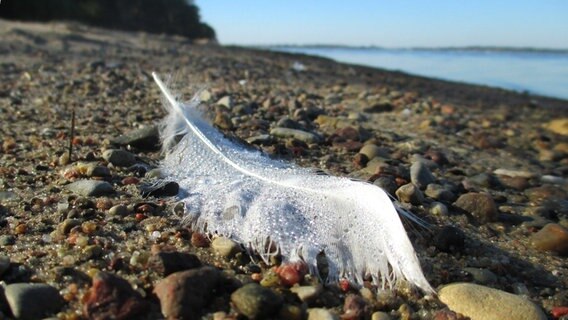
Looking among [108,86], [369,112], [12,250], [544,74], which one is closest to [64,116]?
[108,86]

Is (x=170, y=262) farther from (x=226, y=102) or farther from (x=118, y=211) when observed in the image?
(x=226, y=102)

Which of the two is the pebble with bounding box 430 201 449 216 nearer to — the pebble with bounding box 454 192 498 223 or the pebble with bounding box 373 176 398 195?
the pebble with bounding box 454 192 498 223

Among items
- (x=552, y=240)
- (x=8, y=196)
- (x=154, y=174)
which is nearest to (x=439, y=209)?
(x=552, y=240)

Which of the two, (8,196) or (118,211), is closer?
(118,211)

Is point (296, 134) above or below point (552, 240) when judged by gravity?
above

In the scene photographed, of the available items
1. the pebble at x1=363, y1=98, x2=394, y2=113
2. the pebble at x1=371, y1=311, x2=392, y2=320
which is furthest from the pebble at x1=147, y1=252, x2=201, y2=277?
the pebble at x1=363, y1=98, x2=394, y2=113

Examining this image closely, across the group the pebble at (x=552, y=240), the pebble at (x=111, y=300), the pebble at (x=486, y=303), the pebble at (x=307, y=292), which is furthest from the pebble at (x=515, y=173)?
the pebble at (x=111, y=300)

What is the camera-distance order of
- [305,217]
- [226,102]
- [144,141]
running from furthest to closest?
[226,102]
[144,141]
[305,217]

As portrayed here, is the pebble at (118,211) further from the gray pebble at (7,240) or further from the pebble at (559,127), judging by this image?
the pebble at (559,127)
